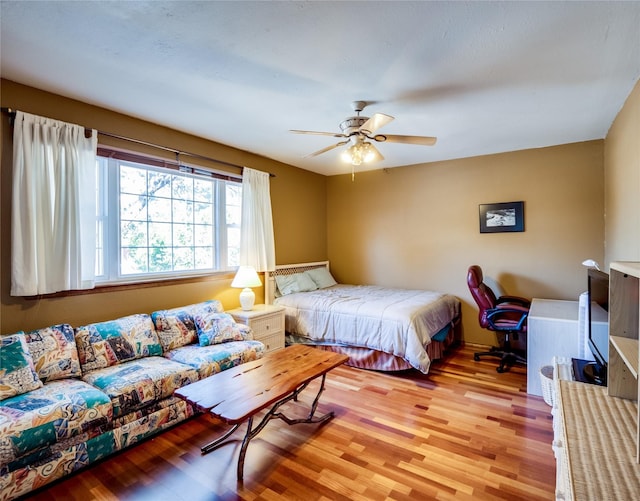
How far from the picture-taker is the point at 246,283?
3684 mm

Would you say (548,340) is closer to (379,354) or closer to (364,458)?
(379,354)

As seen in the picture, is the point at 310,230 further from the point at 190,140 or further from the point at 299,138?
the point at 190,140

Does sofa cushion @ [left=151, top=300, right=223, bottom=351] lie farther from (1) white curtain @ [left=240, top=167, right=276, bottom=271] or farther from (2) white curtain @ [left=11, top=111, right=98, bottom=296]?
(1) white curtain @ [left=240, top=167, right=276, bottom=271]

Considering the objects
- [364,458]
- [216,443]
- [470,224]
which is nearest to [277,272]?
[216,443]

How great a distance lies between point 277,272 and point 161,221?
171cm

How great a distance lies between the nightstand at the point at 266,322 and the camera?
3.54 meters

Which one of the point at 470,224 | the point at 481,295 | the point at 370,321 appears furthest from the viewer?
the point at 470,224

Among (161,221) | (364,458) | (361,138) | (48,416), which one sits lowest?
(364,458)

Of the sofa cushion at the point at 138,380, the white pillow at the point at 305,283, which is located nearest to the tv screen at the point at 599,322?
the sofa cushion at the point at 138,380

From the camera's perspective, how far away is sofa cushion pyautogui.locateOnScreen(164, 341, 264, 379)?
8.50ft

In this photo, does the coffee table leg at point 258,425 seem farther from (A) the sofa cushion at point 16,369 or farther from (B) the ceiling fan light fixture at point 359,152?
(B) the ceiling fan light fixture at point 359,152

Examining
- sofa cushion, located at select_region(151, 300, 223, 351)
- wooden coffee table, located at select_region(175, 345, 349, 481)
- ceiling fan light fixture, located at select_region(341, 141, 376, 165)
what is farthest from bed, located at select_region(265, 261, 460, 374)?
ceiling fan light fixture, located at select_region(341, 141, 376, 165)

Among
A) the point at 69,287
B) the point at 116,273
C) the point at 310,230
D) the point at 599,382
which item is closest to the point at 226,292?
the point at 116,273

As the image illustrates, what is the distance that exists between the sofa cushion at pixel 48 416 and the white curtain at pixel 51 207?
0.80 metres
